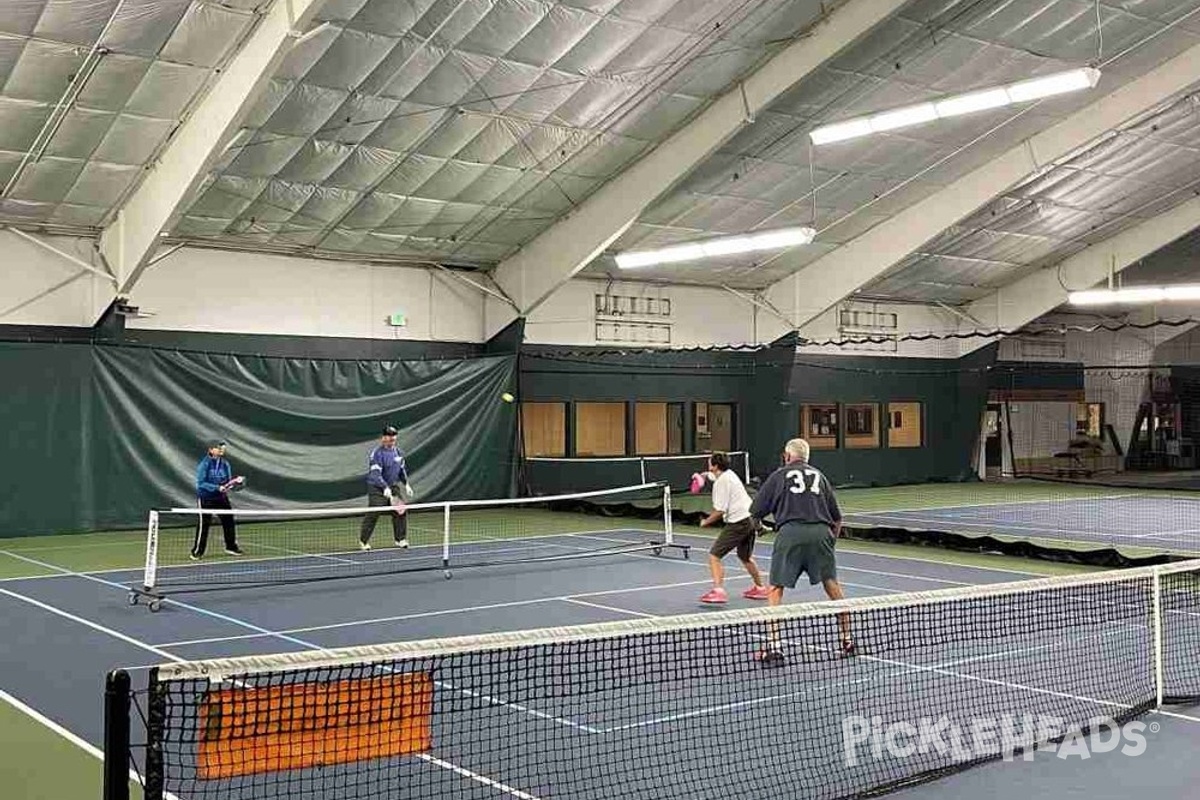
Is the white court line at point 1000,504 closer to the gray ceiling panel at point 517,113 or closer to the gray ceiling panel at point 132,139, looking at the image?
the gray ceiling panel at point 517,113

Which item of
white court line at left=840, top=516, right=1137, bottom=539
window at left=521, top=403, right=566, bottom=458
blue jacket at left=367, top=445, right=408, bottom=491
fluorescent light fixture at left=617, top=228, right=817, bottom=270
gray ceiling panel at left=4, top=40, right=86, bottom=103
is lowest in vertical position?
white court line at left=840, top=516, right=1137, bottom=539

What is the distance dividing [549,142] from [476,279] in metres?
5.89

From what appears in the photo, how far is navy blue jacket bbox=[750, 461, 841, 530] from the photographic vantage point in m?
9.20

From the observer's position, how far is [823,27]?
17.2 metres

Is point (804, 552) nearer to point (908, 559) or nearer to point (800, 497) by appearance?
point (800, 497)

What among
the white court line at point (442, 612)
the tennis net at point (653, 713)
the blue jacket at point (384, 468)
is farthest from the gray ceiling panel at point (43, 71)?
the tennis net at point (653, 713)

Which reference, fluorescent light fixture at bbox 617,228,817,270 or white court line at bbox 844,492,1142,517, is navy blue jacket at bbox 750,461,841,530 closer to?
fluorescent light fixture at bbox 617,228,817,270

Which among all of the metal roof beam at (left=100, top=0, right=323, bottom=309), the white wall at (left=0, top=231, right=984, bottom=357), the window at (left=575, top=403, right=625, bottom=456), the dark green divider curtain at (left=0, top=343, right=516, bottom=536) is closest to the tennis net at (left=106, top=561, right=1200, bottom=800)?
the metal roof beam at (left=100, top=0, right=323, bottom=309)

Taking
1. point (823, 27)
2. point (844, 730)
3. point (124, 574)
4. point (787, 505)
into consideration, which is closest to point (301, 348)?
point (124, 574)

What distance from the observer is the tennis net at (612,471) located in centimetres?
2520

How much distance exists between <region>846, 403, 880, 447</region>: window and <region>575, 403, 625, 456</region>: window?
7327 millimetres

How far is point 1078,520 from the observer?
836 inches

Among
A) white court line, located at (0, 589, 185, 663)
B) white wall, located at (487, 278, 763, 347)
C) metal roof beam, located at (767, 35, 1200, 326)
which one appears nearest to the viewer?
white court line, located at (0, 589, 185, 663)

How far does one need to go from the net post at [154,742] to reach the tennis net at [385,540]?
25.4ft
